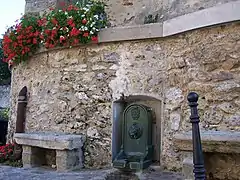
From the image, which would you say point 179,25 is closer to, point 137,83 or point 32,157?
point 137,83

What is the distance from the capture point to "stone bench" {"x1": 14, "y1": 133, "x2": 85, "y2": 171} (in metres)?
3.97

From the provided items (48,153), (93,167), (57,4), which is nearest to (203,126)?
(93,167)

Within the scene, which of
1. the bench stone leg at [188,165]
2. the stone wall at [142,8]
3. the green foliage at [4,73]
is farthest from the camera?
the green foliage at [4,73]

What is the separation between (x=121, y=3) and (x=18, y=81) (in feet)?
7.86

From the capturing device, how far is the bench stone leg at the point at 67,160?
3.96m

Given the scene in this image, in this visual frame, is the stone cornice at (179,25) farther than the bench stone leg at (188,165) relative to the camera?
Yes

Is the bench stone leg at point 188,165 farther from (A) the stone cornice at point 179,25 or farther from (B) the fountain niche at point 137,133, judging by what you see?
(A) the stone cornice at point 179,25

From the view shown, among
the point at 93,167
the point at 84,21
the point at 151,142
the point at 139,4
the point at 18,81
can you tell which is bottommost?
the point at 93,167

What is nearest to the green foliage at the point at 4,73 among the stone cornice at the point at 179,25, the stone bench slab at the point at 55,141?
the stone bench slab at the point at 55,141

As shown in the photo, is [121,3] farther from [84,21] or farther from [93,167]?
[93,167]

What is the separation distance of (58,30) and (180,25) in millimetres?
1879

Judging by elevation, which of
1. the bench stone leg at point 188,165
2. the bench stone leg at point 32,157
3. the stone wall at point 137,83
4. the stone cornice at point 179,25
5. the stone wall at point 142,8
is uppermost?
the stone wall at point 142,8

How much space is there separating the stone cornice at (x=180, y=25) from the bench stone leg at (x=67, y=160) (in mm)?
1610

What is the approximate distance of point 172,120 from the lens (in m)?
3.68
